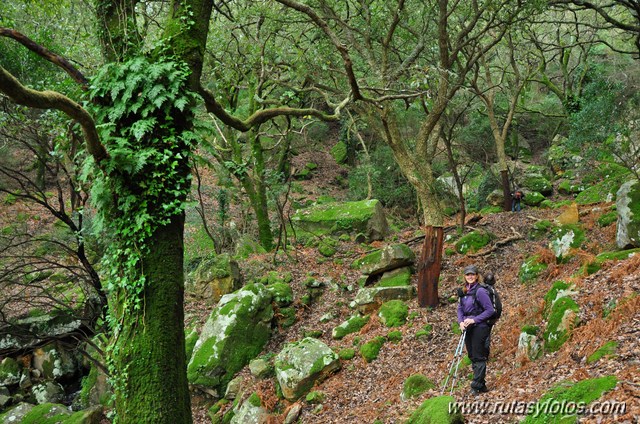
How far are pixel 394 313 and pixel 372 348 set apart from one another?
1.29 m

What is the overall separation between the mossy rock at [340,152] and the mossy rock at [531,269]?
2009 centimetres

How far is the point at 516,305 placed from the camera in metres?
8.32

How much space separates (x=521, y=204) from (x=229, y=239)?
12863 mm

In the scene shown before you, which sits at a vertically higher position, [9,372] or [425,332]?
[425,332]

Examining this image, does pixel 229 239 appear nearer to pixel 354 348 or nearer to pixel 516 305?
pixel 354 348

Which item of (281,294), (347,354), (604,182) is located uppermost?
(604,182)

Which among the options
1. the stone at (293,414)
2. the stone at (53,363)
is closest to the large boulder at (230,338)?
the stone at (293,414)

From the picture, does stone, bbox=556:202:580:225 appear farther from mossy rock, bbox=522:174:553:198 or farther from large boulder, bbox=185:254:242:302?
large boulder, bbox=185:254:242:302

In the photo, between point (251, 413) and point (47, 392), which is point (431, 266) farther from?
point (47, 392)

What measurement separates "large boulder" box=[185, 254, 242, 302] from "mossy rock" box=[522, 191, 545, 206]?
13.6 m

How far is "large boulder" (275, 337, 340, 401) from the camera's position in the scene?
8.06m

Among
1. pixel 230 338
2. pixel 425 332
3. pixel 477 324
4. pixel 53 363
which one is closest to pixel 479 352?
pixel 477 324

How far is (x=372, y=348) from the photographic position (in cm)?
868

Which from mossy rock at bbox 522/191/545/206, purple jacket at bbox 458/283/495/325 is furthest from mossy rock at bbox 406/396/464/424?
mossy rock at bbox 522/191/545/206
